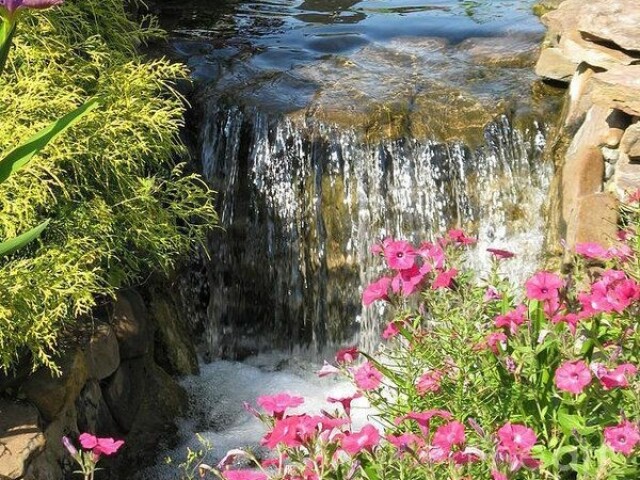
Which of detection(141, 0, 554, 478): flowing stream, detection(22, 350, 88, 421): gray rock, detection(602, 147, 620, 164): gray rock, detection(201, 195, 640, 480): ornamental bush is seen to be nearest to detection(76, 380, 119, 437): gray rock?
detection(22, 350, 88, 421): gray rock

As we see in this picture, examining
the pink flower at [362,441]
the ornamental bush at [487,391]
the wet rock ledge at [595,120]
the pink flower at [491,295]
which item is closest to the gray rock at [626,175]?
the wet rock ledge at [595,120]

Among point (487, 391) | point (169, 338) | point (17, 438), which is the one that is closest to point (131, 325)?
point (169, 338)

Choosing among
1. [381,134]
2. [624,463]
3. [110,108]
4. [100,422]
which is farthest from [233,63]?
[624,463]

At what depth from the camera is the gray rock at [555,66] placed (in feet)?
20.6

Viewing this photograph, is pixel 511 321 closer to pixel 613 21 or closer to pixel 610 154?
pixel 610 154

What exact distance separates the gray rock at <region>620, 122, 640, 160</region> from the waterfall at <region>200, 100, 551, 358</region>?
2.38ft

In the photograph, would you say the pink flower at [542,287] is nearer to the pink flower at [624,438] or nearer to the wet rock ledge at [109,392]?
the pink flower at [624,438]

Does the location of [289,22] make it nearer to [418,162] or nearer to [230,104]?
[230,104]

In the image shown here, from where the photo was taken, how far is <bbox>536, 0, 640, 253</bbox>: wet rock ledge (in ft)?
16.7

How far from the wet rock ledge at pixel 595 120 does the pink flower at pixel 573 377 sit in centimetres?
271

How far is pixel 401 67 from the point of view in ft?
22.7

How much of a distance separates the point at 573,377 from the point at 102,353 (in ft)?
8.45

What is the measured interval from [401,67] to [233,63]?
118cm

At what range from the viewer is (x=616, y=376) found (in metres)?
2.17
